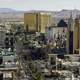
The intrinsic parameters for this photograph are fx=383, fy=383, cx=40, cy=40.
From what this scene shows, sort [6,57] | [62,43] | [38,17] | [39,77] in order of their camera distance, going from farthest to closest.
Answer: [38,17], [62,43], [6,57], [39,77]

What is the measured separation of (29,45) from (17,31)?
341 cm

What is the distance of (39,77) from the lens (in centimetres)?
654

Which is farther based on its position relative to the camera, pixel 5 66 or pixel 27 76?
pixel 5 66

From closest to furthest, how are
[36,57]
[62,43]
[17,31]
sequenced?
[36,57], [62,43], [17,31]

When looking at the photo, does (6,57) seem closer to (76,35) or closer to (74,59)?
(74,59)

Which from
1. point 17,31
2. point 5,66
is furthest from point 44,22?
point 5,66

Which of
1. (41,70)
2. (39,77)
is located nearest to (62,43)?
(41,70)

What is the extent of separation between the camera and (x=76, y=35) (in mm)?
10781

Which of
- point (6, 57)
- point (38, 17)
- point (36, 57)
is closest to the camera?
point (6, 57)

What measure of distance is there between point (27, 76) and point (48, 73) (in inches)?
16.2

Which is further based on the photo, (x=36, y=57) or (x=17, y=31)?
(x=17, y=31)

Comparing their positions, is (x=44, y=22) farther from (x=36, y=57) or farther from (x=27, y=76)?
(x=27, y=76)

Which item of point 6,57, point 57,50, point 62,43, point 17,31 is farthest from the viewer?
point 17,31

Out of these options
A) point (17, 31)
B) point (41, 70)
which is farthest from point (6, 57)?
point (17, 31)
